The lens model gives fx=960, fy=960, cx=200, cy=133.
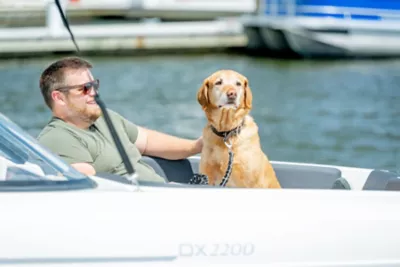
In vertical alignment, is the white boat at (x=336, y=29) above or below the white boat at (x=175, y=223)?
above

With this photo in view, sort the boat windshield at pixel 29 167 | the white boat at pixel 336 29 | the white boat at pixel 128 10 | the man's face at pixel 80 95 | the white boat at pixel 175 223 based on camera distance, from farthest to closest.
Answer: the white boat at pixel 128 10 < the white boat at pixel 336 29 < the man's face at pixel 80 95 < the boat windshield at pixel 29 167 < the white boat at pixel 175 223

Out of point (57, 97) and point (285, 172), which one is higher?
point (57, 97)

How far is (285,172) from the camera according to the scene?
4.82 m

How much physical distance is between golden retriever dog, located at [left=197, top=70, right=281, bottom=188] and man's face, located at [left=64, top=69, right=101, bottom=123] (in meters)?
0.85

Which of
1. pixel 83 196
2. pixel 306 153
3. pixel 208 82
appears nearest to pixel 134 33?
pixel 306 153

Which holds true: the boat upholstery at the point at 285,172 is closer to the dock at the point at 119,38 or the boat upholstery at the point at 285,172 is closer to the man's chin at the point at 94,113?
the man's chin at the point at 94,113

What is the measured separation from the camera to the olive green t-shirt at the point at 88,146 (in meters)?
4.09

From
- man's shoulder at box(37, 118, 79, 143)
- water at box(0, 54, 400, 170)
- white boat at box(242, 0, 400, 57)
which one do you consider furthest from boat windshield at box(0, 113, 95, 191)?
white boat at box(242, 0, 400, 57)

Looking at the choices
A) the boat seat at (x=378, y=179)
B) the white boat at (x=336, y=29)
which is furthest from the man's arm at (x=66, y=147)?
the white boat at (x=336, y=29)

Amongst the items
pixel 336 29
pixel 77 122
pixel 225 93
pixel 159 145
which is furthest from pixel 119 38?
pixel 77 122

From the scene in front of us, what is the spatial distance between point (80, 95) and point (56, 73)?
147 mm

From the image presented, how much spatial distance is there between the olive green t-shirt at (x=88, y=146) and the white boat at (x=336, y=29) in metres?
21.6

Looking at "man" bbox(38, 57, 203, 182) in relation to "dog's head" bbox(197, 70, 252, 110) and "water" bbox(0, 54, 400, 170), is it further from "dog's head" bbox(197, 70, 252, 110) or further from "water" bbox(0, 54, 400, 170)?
"water" bbox(0, 54, 400, 170)

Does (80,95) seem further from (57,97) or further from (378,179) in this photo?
(378,179)
